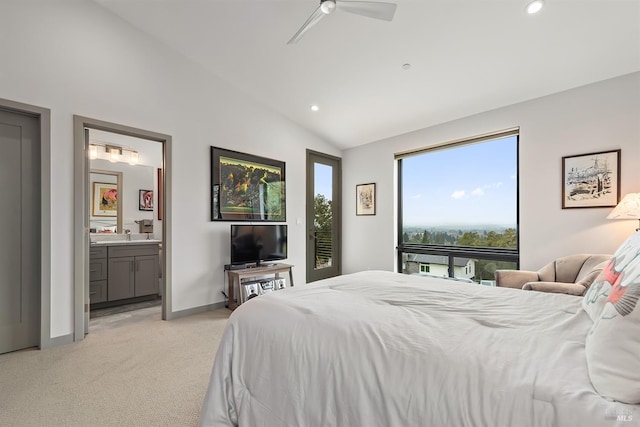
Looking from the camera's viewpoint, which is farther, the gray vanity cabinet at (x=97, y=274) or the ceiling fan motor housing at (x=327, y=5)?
the gray vanity cabinet at (x=97, y=274)

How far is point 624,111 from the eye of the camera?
296cm

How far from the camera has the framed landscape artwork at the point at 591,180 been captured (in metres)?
2.99

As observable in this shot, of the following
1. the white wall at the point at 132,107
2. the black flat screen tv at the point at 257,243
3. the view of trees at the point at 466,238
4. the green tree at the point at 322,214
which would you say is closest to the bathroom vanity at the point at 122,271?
the white wall at the point at 132,107

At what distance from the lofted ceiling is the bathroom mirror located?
231cm

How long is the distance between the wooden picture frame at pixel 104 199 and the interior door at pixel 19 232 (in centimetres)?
190

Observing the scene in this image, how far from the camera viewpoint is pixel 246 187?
167 inches

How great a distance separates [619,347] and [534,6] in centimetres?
277

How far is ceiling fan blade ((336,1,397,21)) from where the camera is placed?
216 cm

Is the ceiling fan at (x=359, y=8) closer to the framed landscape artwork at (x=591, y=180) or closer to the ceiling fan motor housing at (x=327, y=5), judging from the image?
the ceiling fan motor housing at (x=327, y=5)


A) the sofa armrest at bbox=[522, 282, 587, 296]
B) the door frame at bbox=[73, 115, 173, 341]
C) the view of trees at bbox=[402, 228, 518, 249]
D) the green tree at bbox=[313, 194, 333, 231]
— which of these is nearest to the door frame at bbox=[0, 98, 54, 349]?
the door frame at bbox=[73, 115, 173, 341]

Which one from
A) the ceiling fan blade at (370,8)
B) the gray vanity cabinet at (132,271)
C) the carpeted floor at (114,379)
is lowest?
the carpeted floor at (114,379)

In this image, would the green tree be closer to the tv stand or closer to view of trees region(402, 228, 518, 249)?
view of trees region(402, 228, 518, 249)

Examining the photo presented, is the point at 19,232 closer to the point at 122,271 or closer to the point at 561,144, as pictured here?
the point at 122,271

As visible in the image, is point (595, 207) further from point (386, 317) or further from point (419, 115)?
point (386, 317)
